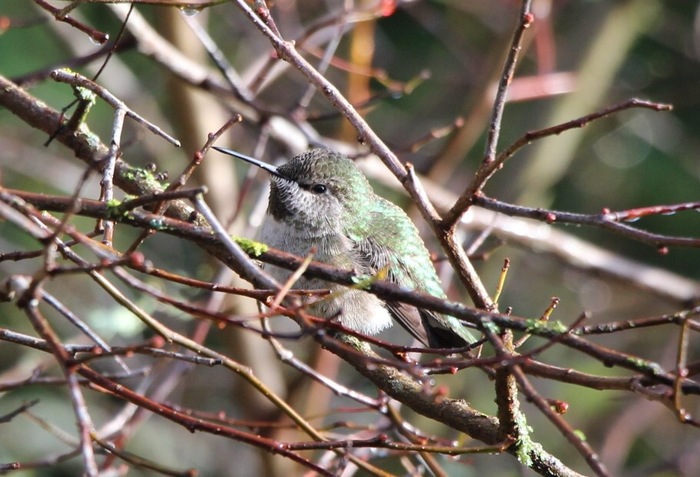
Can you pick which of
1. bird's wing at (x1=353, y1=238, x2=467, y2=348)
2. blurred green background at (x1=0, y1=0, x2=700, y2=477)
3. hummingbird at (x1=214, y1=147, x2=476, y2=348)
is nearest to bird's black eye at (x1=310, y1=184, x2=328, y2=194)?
hummingbird at (x1=214, y1=147, x2=476, y2=348)

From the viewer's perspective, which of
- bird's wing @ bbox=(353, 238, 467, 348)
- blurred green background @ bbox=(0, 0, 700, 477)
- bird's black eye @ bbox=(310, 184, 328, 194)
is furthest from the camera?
blurred green background @ bbox=(0, 0, 700, 477)

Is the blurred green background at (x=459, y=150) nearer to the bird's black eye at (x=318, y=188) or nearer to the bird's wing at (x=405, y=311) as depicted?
the bird's black eye at (x=318, y=188)

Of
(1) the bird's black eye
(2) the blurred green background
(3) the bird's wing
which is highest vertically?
(2) the blurred green background

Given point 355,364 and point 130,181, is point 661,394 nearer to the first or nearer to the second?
point 355,364

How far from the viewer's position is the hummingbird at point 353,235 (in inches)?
151

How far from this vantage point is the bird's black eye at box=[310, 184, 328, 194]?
403 cm

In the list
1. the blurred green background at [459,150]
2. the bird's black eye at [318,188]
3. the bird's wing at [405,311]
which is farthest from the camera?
the blurred green background at [459,150]

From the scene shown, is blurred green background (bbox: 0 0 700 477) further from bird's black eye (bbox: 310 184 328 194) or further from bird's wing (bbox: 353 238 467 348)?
bird's wing (bbox: 353 238 467 348)

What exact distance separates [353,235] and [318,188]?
0.27 meters

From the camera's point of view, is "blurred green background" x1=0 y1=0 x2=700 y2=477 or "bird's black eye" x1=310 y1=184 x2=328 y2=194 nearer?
"bird's black eye" x1=310 y1=184 x2=328 y2=194

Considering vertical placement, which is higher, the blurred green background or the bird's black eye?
the blurred green background

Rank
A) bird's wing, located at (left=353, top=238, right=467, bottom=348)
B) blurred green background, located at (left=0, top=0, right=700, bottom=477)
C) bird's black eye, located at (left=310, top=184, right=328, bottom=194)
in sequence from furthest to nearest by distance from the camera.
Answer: blurred green background, located at (left=0, top=0, right=700, bottom=477) < bird's black eye, located at (left=310, top=184, right=328, bottom=194) < bird's wing, located at (left=353, top=238, right=467, bottom=348)

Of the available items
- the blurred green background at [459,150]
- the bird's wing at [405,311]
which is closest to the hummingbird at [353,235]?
the bird's wing at [405,311]

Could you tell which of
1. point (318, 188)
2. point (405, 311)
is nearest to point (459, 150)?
point (318, 188)
